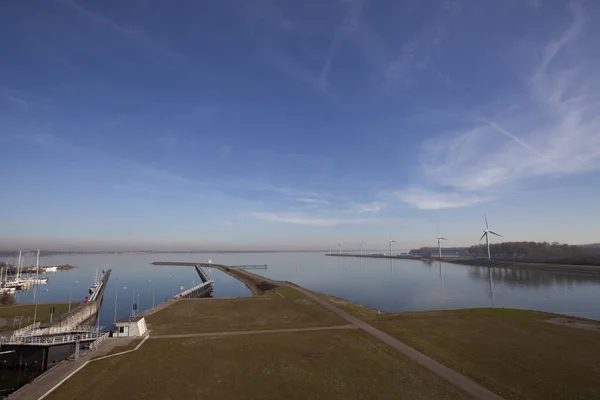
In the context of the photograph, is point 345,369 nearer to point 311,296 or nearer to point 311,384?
point 311,384

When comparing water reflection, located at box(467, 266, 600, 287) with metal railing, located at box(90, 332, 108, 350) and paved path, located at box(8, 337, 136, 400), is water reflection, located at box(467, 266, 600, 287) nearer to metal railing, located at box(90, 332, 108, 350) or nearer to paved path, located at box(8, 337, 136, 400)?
metal railing, located at box(90, 332, 108, 350)

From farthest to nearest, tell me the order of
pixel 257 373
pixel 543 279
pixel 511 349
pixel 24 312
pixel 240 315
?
1. pixel 543 279
2. pixel 24 312
3. pixel 240 315
4. pixel 511 349
5. pixel 257 373

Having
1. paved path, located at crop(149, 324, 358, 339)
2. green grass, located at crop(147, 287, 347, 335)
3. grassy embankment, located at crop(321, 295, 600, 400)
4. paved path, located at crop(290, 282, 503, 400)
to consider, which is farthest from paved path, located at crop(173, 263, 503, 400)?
green grass, located at crop(147, 287, 347, 335)

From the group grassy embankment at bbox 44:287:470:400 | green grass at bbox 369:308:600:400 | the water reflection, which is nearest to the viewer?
grassy embankment at bbox 44:287:470:400

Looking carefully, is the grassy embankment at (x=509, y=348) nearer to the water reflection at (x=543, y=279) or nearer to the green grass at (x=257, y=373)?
the green grass at (x=257, y=373)

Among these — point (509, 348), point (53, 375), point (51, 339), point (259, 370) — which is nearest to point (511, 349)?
point (509, 348)

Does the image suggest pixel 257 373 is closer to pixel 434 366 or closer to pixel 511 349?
pixel 434 366

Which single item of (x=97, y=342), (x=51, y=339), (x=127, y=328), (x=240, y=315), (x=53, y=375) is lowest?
(x=240, y=315)

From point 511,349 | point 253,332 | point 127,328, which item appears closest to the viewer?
point 511,349
